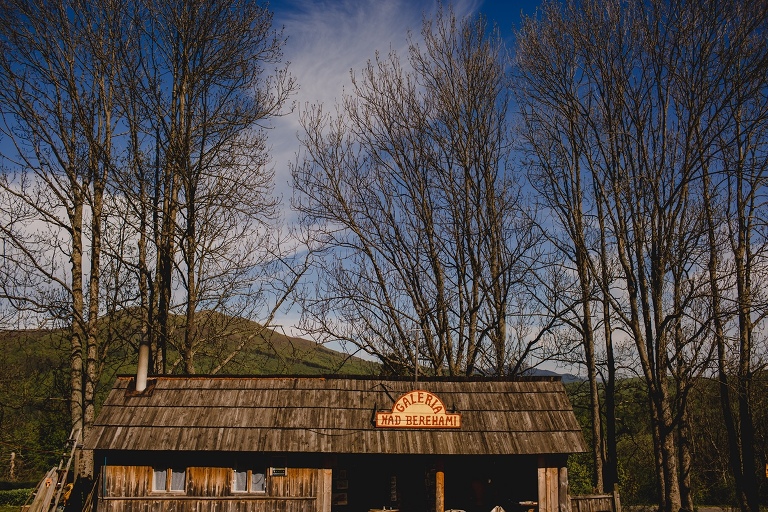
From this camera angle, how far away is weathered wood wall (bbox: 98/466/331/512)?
1380 centimetres

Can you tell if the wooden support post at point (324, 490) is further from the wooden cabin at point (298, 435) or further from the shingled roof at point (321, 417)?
the shingled roof at point (321, 417)

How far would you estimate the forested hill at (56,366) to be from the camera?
20.3 m

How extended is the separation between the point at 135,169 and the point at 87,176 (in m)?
1.47

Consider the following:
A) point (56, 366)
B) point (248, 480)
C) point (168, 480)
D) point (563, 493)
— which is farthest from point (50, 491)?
point (56, 366)

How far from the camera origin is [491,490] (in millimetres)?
17000

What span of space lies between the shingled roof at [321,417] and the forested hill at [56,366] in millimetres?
2173

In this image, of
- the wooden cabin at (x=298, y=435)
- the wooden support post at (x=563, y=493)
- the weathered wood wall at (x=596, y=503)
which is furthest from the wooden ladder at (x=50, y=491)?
the weathered wood wall at (x=596, y=503)

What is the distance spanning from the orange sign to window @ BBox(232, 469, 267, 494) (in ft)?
9.93

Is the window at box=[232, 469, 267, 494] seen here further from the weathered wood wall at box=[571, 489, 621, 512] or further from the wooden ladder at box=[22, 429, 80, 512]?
the weathered wood wall at box=[571, 489, 621, 512]

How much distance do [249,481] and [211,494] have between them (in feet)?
2.96

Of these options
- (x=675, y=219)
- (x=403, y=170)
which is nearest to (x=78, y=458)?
(x=403, y=170)

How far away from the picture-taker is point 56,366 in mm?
31469

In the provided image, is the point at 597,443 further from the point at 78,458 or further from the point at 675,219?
the point at 78,458

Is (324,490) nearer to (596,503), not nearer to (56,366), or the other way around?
(596,503)
